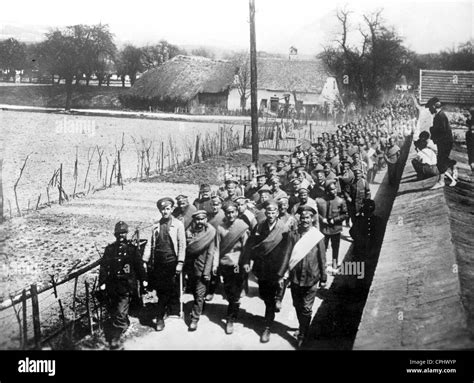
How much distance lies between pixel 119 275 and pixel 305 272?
230 centimetres

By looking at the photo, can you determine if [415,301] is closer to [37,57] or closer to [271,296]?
[271,296]

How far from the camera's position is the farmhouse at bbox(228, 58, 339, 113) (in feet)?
151

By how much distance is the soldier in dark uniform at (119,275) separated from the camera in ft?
19.4

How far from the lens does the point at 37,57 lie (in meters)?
36.1

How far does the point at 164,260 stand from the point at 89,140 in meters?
19.3

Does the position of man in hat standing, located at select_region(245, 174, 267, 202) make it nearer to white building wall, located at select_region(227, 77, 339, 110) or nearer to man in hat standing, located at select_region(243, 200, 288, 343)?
man in hat standing, located at select_region(243, 200, 288, 343)

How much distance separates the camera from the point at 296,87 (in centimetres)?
4638

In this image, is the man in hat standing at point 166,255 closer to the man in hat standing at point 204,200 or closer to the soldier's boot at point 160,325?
the soldier's boot at point 160,325

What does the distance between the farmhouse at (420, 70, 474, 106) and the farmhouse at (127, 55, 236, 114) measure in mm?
21734

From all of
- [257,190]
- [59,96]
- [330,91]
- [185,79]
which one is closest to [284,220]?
[257,190]

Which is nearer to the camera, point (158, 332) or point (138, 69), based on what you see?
point (158, 332)

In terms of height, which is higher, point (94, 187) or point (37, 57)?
point (37, 57)
